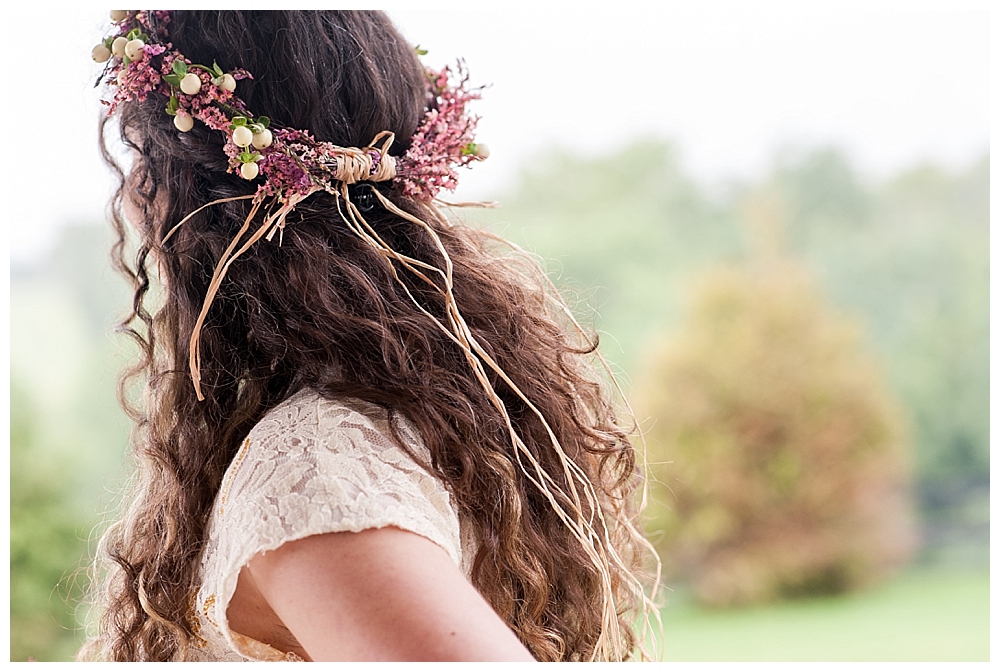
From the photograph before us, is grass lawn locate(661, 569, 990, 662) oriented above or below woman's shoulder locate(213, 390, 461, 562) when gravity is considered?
above

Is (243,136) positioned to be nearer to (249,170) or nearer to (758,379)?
(249,170)

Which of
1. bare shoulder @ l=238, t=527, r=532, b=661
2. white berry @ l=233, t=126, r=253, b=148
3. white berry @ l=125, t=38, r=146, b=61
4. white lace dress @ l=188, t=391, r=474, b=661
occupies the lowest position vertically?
Answer: bare shoulder @ l=238, t=527, r=532, b=661

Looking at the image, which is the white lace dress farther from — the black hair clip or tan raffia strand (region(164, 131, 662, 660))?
the black hair clip

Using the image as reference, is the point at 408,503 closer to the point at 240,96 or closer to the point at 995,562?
the point at 240,96

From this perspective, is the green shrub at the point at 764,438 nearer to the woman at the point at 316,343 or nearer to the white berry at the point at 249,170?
the woman at the point at 316,343

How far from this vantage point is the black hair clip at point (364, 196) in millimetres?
881

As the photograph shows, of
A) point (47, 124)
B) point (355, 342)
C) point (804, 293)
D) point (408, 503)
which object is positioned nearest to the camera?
point (408, 503)

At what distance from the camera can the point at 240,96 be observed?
2.76 feet

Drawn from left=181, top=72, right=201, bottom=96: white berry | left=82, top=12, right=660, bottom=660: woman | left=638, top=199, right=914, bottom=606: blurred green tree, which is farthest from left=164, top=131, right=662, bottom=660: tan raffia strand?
left=638, top=199, right=914, bottom=606: blurred green tree

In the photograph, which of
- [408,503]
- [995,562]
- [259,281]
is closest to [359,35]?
[259,281]

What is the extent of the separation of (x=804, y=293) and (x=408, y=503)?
4.16 metres

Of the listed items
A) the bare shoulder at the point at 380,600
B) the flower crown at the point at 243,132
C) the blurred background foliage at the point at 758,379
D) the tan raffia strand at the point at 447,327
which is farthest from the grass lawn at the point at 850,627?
the bare shoulder at the point at 380,600

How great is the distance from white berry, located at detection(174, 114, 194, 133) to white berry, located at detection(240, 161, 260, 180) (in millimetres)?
85

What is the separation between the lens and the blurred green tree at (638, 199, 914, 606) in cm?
433
